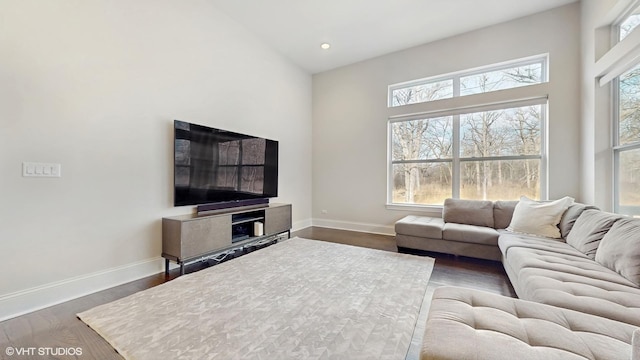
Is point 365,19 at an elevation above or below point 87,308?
above

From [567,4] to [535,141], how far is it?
1.75 meters

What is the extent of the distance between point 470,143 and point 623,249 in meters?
2.49

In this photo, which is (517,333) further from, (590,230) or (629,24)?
(629,24)

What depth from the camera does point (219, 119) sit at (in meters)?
3.32

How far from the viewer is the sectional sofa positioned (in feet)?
2.90

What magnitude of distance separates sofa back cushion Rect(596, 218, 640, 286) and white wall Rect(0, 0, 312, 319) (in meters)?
3.80

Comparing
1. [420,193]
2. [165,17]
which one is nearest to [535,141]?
[420,193]

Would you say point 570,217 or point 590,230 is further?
point 570,217

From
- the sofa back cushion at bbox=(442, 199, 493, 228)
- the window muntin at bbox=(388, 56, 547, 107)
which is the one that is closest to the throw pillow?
the sofa back cushion at bbox=(442, 199, 493, 228)

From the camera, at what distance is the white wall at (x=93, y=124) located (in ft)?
6.03

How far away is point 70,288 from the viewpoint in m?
2.07

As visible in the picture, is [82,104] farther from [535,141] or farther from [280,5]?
[535,141]

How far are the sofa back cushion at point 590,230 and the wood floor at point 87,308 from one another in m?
0.66

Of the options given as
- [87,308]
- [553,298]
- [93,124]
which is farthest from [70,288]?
[553,298]
